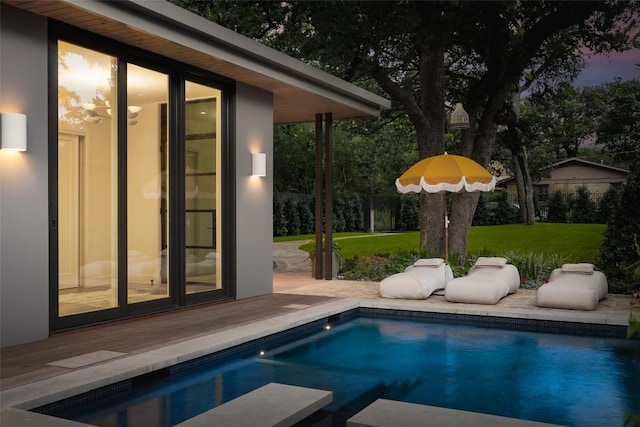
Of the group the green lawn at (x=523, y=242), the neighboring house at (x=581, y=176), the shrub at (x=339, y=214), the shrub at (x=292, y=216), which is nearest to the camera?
the green lawn at (x=523, y=242)

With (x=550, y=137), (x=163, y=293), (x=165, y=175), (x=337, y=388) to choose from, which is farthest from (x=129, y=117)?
(x=550, y=137)

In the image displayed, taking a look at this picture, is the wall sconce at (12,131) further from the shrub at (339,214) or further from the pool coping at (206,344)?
the shrub at (339,214)

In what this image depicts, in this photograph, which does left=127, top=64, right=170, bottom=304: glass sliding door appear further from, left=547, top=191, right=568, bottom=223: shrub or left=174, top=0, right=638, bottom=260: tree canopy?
left=547, top=191, right=568, bottom=223: shrub

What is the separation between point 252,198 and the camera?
30.1 feet

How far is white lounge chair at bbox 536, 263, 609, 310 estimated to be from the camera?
779 centimetres

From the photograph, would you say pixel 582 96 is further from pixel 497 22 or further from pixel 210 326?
pixel 210 326

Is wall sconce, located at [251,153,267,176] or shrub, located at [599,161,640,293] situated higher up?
wall sconce, located at [251,153,267,176]

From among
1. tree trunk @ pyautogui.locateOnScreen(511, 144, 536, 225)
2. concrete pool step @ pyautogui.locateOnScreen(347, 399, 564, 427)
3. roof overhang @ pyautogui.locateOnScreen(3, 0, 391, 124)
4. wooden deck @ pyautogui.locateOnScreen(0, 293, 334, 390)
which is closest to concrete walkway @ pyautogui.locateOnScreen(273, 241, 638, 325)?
wooden deck @ pyautogui.locateOnScreen(0, 293, 334, 390)

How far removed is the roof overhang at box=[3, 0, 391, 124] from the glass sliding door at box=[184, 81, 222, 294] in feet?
1.72

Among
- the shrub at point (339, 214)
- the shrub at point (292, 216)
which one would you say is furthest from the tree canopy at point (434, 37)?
the shrub at point (339, 214)

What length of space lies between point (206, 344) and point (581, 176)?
36.3m

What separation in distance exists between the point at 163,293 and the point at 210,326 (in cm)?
122

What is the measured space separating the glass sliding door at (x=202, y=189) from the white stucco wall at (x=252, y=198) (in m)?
0.42

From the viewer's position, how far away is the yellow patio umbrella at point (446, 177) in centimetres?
946
